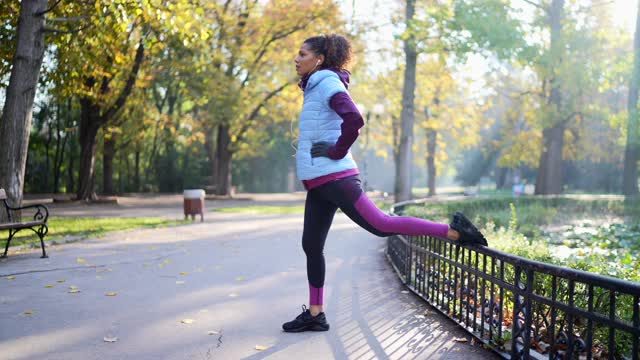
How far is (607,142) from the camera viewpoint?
1742 inches

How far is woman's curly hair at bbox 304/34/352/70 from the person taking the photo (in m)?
5.05

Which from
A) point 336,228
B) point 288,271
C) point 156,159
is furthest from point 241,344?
point 156,159

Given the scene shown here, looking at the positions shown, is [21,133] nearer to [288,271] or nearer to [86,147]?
[288,271]

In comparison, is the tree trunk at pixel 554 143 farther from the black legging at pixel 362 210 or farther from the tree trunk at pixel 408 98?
the black legging at pixel 362 210

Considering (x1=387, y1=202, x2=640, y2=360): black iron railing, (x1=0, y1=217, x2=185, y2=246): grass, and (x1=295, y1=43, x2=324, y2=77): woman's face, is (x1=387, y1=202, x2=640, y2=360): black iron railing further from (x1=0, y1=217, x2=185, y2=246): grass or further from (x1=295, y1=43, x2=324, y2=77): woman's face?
(x1=0, y1=217, x2=185, y2=246): grass

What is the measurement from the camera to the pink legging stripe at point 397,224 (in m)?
4.77

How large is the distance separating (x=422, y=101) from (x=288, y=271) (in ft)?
86.6

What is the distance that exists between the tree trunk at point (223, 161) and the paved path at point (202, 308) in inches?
878

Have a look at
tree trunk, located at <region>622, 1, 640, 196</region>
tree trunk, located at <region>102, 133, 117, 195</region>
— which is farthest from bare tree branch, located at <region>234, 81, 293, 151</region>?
tree trunk, located at <region>622, 1, 640, 196</region>

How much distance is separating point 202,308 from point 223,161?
27.8 meters

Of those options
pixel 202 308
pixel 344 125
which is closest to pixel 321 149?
pixel 344 125

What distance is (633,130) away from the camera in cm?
2614

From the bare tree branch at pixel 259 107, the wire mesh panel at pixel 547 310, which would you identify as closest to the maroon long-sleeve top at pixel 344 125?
the wire mesh panel at pixel 547 310

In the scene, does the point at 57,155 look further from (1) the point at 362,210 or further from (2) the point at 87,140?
(1) the point at 362,210
